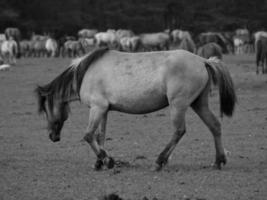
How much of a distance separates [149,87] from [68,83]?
1.26 metres

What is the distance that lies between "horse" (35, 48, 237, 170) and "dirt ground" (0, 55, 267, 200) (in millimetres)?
443

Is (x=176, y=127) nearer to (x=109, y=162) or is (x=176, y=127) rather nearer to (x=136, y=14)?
(x=109, y=162)

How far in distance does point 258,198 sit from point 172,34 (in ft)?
158

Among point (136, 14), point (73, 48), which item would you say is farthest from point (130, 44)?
point (136, 14)

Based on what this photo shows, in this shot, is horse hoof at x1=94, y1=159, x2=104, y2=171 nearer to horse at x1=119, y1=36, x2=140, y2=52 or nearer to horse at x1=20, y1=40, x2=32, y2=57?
horse at x1=119, y1=36, x2=140, y2=52

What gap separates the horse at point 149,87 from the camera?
9586mm

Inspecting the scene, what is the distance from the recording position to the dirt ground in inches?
327

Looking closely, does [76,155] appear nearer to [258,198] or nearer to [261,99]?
[258,198]

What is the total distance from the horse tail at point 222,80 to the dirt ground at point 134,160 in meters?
0.83

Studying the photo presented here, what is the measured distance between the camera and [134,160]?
1048 centimetres

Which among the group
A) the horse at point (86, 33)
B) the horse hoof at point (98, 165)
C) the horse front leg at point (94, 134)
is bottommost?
the horse at point (86, 33)

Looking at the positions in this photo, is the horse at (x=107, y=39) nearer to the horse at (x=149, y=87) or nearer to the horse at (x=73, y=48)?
the horse at (x=73, y=48)

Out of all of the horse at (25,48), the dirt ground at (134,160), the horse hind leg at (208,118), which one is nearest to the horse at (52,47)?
the horse at (25,48)

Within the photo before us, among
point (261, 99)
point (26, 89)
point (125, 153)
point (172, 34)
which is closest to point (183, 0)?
point (172, 34)
